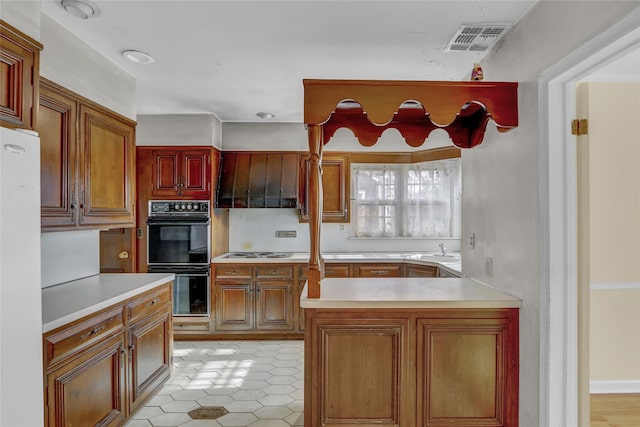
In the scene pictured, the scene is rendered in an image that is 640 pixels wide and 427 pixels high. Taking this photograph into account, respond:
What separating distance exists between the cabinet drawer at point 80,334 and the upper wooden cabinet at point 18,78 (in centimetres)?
98

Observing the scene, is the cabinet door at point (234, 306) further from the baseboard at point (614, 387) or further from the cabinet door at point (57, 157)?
the baseboard at point (614, 387)

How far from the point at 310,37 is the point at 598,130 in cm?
227

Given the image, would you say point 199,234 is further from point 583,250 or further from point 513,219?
point 583,250

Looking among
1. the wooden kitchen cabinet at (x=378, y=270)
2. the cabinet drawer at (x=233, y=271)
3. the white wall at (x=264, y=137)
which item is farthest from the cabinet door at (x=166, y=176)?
the wooden kitchen cabinet at (x=378, y=270)

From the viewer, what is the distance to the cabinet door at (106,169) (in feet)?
8.18

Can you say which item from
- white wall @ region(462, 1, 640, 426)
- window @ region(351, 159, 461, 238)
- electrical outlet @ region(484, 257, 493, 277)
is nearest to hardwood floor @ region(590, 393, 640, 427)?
white wall @ region(462, 1, 640, 426)

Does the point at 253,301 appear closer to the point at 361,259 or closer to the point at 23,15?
the point at 361,259

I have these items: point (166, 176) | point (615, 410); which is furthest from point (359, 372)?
point (166, 176)

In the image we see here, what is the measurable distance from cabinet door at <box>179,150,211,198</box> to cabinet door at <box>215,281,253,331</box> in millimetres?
1057

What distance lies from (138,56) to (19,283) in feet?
6.28

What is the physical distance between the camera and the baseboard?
288cm

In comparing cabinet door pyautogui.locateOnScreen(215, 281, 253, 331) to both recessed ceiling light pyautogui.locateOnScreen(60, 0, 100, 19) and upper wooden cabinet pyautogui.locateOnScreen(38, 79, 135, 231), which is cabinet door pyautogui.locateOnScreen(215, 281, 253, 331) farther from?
recessed ceiling light pyautogui.locateOnScreen(60, 0, 100, 19)

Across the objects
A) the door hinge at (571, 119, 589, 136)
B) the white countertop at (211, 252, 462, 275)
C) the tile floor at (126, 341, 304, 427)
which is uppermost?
the door hinge at (571, 119, 589, 136)

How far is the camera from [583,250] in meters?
1.86
